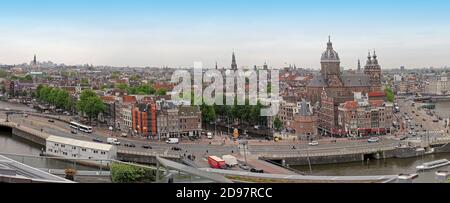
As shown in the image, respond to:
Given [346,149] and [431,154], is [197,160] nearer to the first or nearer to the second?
[346,149]

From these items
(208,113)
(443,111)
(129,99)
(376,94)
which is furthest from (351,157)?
(443,111)

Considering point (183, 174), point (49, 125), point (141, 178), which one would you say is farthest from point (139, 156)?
point (183, 174)

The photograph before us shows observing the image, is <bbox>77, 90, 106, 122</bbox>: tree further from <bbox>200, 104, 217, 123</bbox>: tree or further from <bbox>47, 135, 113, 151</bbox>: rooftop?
<bbox>47, 135, 113, 151</bbox>: rooftop

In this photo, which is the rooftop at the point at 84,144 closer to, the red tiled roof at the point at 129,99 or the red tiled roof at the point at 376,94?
the red tiled roof at the point at 129,99

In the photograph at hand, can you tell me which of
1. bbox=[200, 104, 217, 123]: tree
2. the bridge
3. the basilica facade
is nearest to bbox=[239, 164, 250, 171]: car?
the basilica facade

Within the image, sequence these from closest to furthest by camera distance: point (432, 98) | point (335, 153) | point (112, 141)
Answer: point (335, 153) < point (112, 141) < point (432, 98)

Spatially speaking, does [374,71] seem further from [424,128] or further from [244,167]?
[244,167]
